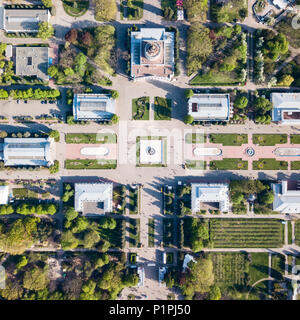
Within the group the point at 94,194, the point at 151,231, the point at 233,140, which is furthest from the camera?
the point at 233,140

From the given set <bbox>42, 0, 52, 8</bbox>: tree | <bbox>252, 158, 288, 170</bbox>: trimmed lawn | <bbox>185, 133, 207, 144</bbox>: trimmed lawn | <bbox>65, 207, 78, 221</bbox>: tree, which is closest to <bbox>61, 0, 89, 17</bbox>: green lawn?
<bbox>42, 0, 52, 8</bbox>: tree

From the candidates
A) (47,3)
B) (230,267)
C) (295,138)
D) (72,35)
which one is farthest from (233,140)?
(47,3)

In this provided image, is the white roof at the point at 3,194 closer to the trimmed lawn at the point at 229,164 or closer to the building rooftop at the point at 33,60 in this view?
the building rooftop at the point at 33,60

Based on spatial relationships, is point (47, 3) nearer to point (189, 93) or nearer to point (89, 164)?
point (89, 164)

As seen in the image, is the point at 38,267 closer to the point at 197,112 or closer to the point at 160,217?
the point at 160,217

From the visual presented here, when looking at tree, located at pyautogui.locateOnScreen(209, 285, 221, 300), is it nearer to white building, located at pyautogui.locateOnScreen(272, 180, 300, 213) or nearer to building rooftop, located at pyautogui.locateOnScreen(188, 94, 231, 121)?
white building, located at pyautogui.locateOnScreen(272, 180, 300, 213)

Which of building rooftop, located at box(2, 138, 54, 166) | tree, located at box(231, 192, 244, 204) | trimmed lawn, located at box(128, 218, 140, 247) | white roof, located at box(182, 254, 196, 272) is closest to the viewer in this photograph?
building rooftop, located at box(2, 138, 54, 166)
